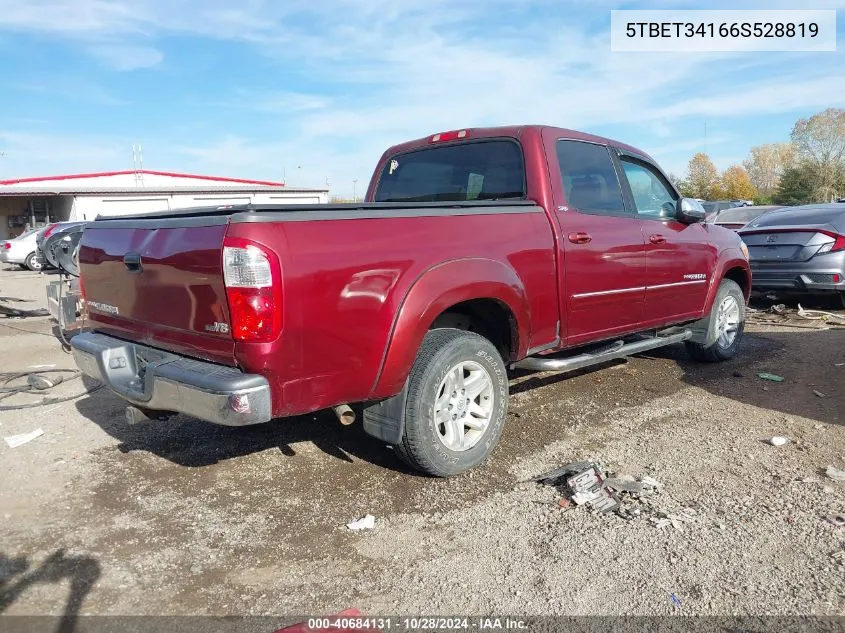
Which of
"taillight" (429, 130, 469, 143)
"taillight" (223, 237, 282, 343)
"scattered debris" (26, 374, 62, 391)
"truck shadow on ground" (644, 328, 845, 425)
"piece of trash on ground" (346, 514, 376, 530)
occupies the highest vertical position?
"taillight" (429, 130, 469, 143)

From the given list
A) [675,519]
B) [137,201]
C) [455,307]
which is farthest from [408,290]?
[137,201]

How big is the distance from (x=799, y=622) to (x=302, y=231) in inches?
97.9

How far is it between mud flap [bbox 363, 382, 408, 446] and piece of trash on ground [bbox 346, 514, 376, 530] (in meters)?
0.41

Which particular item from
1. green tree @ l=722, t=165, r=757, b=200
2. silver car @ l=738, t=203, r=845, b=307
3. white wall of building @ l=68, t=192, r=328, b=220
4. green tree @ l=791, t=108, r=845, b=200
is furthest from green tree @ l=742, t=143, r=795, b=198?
silver car @ l=738, t=203, r=845, b=307

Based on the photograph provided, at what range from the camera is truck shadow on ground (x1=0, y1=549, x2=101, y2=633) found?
2.63 m

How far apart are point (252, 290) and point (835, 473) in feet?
10.9

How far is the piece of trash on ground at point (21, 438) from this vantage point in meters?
4.50

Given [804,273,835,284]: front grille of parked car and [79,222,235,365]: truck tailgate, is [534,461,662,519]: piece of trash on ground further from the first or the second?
[804,273,835,284]: front grille of parked car

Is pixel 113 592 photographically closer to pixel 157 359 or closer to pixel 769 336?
pixel 157 359

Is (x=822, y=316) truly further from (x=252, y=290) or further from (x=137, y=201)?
(x=137, y=201)

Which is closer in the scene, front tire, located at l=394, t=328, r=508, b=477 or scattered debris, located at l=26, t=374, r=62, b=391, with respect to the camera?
front tire, located at l=394, t=328, r=508, b=477

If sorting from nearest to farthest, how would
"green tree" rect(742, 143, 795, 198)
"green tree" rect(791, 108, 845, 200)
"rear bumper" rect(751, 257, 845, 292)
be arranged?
"rear bumper" rect(751, 257, 845, 292) → "green tree" rect(791, 108, 845, 200) → "green tree" rect(742, 143, 795, 198)

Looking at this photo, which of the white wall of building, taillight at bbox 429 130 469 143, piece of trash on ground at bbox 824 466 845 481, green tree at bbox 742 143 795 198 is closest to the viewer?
piece of trash on ground at bbox 824 466 845 481

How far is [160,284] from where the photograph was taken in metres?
3.28
